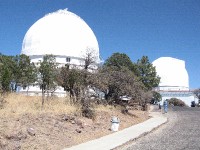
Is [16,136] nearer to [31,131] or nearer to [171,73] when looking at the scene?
[31,131]

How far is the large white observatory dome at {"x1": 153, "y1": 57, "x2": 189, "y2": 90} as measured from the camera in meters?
98.2

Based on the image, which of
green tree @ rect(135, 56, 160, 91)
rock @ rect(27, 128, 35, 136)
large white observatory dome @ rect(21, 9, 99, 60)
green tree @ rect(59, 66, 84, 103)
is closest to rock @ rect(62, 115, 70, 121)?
rock @ rect(27, 128, 35, 136)

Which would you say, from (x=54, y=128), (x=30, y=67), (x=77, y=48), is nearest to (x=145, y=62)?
(x=77, y=48)

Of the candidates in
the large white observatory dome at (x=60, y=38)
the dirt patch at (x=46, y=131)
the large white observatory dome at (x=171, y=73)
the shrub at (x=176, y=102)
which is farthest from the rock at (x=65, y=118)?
the large white observatory dome at (x=171, y=73)

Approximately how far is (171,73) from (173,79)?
1.59 metres

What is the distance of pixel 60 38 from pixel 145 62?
15.6m

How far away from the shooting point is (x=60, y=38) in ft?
177

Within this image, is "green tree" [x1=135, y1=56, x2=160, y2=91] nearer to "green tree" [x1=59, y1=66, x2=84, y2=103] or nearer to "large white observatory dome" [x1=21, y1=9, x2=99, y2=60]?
"large white observatory dome" [x1=21, y1=9, x2=99, y2=60]

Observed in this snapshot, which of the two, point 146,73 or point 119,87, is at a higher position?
point 146,73

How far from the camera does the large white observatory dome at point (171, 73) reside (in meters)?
98.2

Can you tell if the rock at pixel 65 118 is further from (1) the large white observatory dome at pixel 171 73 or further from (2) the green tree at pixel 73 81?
(1) the large white observatory dome at pixel 171 73

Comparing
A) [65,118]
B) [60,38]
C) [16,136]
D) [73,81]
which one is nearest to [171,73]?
[60,38]

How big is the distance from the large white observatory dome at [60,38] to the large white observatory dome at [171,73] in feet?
146

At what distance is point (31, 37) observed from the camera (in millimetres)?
56156
